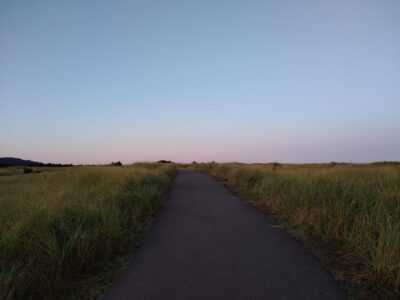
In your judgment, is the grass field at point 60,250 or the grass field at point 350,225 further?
the grass field at point 350,225

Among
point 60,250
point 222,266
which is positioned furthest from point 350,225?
point 60,250

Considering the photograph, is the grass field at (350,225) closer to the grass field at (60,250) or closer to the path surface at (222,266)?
the path surface at (222,266)

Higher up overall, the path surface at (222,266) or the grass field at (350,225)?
the grass field at (350,225)

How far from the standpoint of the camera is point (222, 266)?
4.92 meters

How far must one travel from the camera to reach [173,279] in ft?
14.4

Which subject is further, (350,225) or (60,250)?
(350,225)

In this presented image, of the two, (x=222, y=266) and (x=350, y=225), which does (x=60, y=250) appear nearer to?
(x=222, y=266)

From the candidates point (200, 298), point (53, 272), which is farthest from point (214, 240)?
point (53, 272)

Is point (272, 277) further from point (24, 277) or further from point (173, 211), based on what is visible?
point (173, 211)

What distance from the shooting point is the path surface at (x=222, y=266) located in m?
4.00

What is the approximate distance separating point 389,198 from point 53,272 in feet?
21.7

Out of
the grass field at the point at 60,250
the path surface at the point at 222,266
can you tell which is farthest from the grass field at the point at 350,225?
the grass field at the point at 60,250

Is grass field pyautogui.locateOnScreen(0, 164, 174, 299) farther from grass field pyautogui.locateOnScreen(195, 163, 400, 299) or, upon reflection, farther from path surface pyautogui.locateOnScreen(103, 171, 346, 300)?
grass field pyautogui.locateOnScreen(195, 163, 400, 299)

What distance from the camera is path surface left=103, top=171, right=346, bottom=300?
13.1 ft
